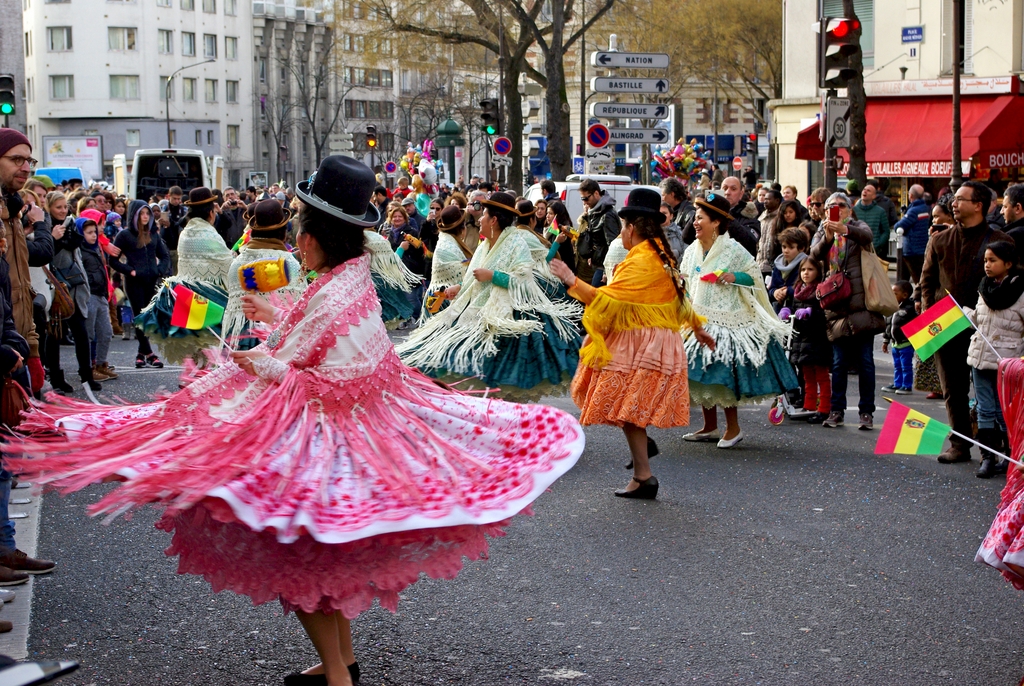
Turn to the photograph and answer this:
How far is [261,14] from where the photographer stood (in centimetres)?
7681

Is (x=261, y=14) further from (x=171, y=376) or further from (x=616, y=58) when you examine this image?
(x=171, y=376)

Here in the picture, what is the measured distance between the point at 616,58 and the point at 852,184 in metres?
4.38

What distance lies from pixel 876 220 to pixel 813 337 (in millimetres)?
6995

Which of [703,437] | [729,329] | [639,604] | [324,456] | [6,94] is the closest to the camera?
[324,456]

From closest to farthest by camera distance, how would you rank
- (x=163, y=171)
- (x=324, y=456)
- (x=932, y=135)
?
1. (x=324, y=456)
2. (x=932, y=135)
3. (x=163, y=171)

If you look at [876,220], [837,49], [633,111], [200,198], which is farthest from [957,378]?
[633,111]

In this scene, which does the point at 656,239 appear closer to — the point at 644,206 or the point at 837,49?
the point at 644,206

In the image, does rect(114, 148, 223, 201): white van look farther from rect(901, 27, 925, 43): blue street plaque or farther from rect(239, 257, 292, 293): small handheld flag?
rect(239, 257, 292, 293): small handheld flag

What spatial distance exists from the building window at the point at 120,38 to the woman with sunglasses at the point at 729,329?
66.6 m

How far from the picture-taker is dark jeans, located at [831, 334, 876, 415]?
9406 millimetres

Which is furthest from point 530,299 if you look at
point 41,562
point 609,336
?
point 41,562

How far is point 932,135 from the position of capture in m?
25.3

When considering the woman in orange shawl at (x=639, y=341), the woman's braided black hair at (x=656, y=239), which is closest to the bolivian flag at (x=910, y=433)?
the woman in orange shawl at (x=639, y=341)

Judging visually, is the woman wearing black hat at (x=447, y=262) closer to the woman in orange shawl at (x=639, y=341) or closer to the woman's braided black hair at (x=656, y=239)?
the woman in orange shawl at (x=639, y=341)
